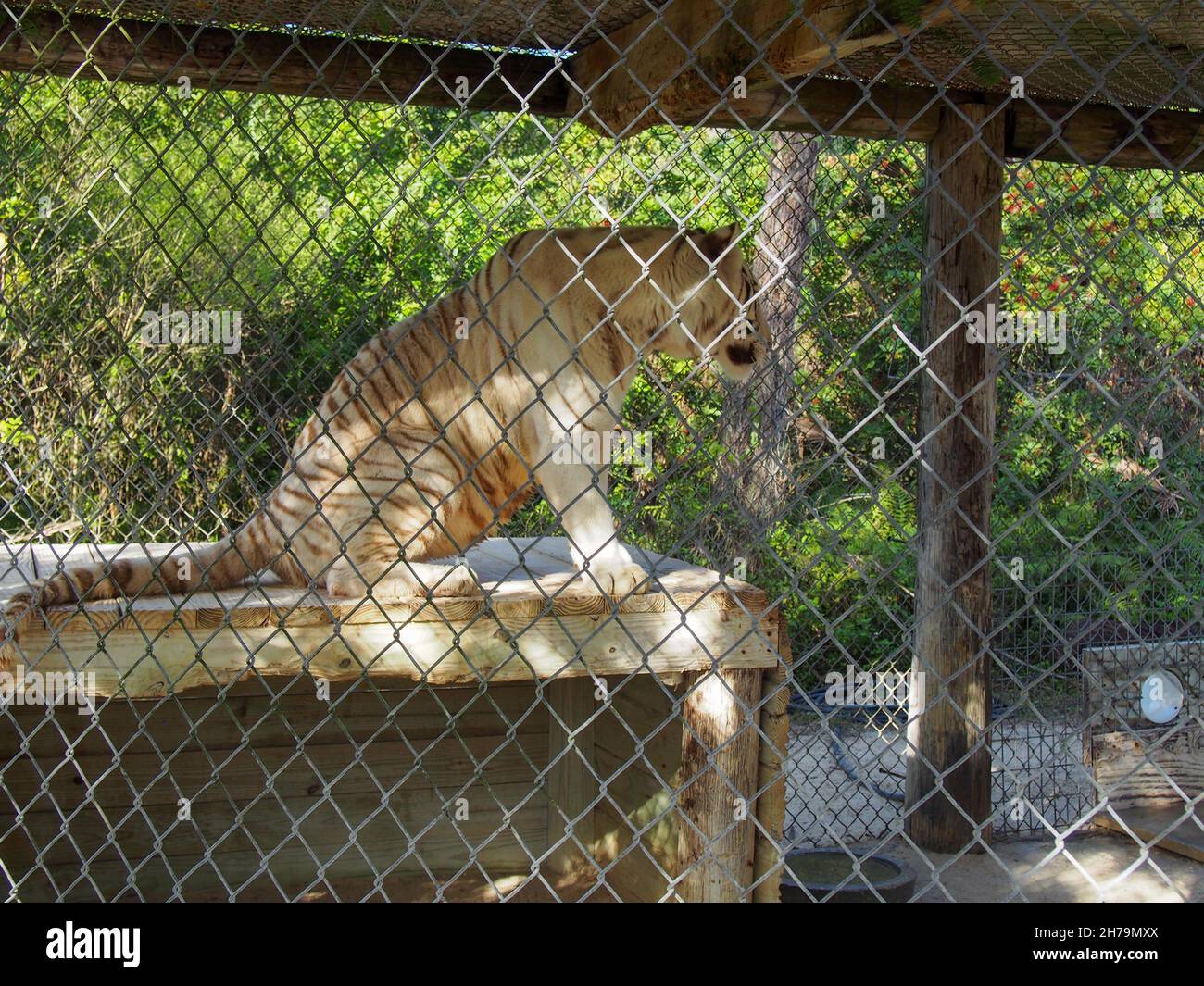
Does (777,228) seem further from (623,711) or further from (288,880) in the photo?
(288,880)

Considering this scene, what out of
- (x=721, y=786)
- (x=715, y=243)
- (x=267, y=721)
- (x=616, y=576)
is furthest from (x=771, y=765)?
(x=267, y=721)

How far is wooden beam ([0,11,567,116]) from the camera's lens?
128 inches

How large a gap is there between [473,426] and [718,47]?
113 centimetres

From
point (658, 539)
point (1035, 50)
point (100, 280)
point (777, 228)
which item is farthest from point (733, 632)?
point (100, 280)

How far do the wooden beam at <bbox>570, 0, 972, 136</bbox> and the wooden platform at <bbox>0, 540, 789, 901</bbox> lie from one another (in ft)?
3.38

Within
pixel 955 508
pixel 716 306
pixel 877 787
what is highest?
pixel 716 306

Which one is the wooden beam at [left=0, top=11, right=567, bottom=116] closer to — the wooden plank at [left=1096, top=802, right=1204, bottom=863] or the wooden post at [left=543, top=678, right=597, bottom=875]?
the wooden post at [left=543, top=678, right=597, bottom=875]

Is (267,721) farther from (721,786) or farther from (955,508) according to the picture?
(955,508)

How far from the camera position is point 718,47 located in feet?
8.64

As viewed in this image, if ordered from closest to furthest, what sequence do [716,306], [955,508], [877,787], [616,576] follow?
[616,576]
[716,306]
[955,508]
[877,787]

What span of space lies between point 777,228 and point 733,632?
5.08 metres

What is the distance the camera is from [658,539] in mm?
6914

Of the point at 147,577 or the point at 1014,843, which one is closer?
the point at 147,577
